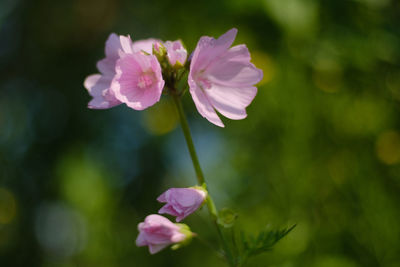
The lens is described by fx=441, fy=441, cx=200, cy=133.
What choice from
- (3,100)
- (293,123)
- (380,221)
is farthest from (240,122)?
(3,100)

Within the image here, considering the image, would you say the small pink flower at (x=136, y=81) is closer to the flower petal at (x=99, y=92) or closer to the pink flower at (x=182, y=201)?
the flower petal at (x=99, y=92)

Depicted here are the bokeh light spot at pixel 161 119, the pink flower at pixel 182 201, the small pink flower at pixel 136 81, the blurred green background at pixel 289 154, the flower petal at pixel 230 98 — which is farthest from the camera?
the bokeh light spot at pixel 161 119

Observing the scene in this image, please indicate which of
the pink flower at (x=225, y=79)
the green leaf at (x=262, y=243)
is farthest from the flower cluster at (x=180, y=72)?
the green leaf at (x=262, y=243)

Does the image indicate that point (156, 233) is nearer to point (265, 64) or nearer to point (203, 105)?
point (203, 105)

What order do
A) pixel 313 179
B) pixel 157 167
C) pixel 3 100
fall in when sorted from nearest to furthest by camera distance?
pixel 313 179, pixel 157 167, pixel 3 100

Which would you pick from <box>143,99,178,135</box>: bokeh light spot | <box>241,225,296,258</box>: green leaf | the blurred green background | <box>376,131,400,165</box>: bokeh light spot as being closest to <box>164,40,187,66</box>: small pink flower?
<box>241,225,296,258</box>: green leaf

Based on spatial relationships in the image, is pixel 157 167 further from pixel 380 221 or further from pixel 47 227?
pixel 380 221

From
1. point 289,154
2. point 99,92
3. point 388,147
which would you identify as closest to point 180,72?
point 99,92
